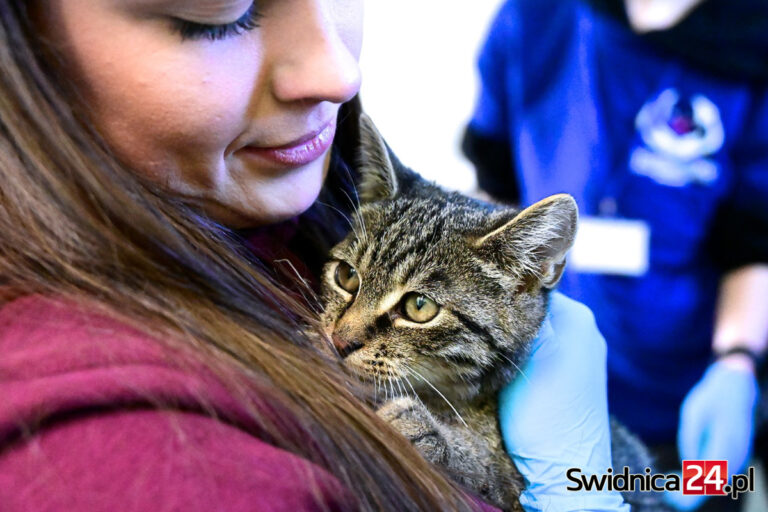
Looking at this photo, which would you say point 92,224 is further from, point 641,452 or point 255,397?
point 641,452

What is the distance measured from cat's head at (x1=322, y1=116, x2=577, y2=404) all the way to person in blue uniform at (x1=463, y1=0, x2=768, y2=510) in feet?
3.14

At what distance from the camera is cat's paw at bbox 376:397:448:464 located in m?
0.90

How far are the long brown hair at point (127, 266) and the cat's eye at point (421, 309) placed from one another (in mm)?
347

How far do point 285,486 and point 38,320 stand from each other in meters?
0.29

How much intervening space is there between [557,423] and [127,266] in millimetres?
703

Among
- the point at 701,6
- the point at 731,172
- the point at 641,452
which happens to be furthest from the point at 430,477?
the point at 701,6

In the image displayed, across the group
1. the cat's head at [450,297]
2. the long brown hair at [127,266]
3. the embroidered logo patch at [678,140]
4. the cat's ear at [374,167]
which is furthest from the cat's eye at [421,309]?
the embroidered logo patch at [678,140]

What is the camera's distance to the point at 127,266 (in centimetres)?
68

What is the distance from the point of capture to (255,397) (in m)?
0.64

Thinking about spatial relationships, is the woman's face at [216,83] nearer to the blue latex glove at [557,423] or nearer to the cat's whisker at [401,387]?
the cat's whisker at [401,387]

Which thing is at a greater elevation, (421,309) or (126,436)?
(421,309)

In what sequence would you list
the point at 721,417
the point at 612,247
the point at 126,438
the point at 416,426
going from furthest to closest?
the point at 612,247, the point at 721,417, the point at 416,426, the point at 126,438

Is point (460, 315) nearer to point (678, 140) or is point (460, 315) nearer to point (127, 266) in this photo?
point (127, 266)

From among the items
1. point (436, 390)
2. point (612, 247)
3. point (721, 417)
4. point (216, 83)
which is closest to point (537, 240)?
point (436, 390)
